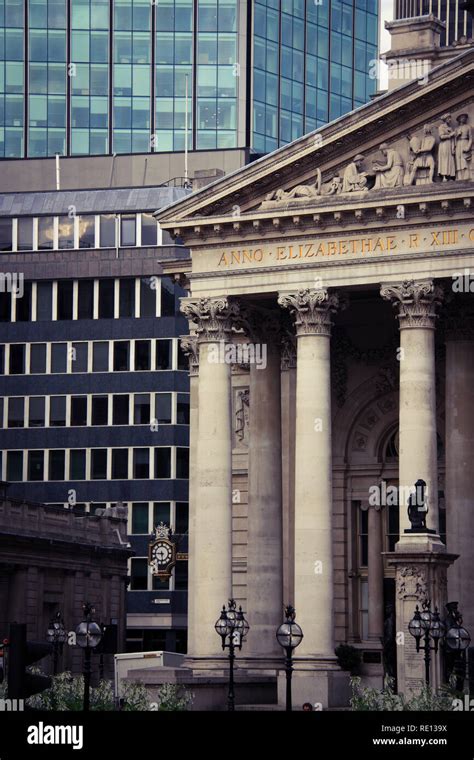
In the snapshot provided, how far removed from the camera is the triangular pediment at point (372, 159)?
69.4 meters

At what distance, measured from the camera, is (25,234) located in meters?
127

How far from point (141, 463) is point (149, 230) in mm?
15242

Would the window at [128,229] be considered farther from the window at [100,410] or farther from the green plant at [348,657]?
the green plant at [348,657]

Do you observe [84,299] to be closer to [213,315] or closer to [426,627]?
[213,315]

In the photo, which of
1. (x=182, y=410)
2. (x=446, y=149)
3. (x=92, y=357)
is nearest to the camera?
(x=446, y=149)

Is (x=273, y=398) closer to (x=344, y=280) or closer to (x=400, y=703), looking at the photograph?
(x=344, y=280)

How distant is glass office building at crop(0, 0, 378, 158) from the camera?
14338cm

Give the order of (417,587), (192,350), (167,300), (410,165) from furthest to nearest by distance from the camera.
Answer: (167,300) < (192,350) < (410,165) < (417,587)

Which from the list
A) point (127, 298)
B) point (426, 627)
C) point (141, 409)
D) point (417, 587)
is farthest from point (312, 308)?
point (127, 298)

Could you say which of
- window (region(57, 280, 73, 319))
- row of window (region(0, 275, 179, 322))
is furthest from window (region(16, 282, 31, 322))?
window (region(57, 280, 73, 319))

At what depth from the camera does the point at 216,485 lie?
72375 mm

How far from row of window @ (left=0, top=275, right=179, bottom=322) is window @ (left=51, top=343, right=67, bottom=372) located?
176cm
